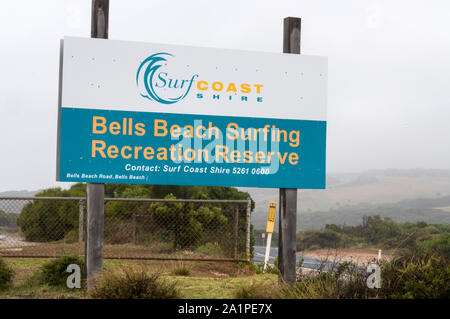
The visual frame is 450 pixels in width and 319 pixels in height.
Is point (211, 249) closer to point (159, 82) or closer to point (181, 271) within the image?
point (181, 271)

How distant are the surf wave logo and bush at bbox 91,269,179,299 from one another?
9.93ft

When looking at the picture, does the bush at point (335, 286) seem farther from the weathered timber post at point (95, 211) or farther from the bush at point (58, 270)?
the bush at point (58, 270)

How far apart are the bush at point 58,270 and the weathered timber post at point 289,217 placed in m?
3.76

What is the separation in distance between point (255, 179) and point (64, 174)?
3.25 metres

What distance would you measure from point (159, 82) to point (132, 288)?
11.6 ft

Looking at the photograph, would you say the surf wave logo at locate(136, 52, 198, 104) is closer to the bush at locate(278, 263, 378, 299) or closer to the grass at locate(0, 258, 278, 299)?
the grass at locate(0, 258, 278, 299)

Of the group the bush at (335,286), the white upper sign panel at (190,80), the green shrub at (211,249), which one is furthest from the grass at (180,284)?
the white upper sign panel at (190,80)

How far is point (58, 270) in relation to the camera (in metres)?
10.2

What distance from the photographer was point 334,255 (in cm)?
966

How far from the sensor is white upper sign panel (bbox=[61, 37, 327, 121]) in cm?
930

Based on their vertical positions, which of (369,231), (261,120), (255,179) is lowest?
(369,231)
